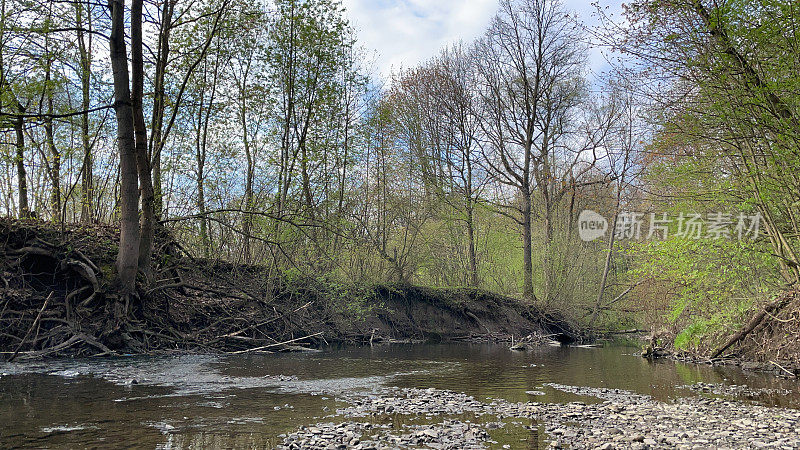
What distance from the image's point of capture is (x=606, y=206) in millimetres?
27438

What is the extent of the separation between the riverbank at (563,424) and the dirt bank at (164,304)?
6879 millimetres

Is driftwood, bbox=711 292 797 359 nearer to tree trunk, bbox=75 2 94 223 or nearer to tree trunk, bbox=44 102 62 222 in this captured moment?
tree trunk, bbox=75 2 94 223

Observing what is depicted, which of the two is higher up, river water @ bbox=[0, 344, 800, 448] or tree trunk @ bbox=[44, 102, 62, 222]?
tree trunk @ bbox=[44, 102, 62, 222]

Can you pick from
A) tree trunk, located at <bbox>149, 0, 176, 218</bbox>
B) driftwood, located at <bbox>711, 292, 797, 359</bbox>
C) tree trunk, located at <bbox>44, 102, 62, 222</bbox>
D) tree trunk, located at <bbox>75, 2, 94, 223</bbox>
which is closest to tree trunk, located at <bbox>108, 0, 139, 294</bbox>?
tree trunk, located at <bbox>149, 0, 176, 218</bbox>

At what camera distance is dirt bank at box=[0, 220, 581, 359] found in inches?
A: 428

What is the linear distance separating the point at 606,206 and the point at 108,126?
2251 cm

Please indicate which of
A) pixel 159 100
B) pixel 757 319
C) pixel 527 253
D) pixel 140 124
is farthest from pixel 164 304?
pixel 527 253

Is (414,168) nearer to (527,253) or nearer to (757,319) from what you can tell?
(527,253)

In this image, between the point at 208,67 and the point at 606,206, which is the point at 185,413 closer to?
the point at 208,67

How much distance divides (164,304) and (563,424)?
10.3 m

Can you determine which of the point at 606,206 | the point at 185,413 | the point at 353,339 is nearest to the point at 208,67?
the point at 353,339

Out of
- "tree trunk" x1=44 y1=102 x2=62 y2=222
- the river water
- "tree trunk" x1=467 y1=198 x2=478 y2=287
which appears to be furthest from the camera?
"tree trunk" x1=467 y1=198 x2=478 y2=287

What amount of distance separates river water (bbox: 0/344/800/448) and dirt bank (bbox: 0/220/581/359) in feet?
3.13

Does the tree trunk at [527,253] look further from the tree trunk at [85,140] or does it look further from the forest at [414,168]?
the tree trunk at [85,140]
